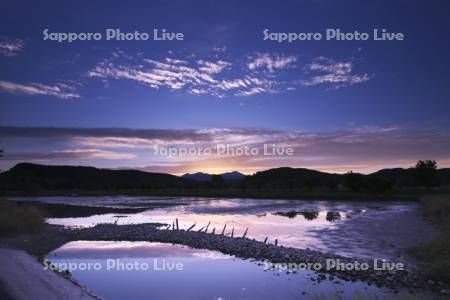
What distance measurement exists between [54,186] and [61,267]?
121038mm

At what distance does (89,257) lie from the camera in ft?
59.6

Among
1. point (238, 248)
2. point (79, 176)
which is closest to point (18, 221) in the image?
point (238, 248)

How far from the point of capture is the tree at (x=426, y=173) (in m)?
83.1

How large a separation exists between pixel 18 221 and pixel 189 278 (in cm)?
1437

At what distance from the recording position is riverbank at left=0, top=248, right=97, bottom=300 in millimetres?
10964

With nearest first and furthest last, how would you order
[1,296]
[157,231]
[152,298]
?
[1,296] → [152,298] → [157,231]

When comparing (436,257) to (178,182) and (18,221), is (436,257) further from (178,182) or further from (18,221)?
(178,182)

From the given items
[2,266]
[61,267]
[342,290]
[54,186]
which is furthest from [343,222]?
[54,186]

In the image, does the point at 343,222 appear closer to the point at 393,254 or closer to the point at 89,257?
the point at 393,254

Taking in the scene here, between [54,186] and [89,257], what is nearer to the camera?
[89,257]

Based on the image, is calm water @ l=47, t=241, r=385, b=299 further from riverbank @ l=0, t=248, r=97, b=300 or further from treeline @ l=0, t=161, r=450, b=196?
treeline @ l=0, t=161, r=450, b=196

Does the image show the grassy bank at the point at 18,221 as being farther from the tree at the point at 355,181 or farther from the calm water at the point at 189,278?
the tree at the point at 355,181

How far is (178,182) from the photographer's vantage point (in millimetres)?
156625

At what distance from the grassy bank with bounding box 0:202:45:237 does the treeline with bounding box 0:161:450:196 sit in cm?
5993
